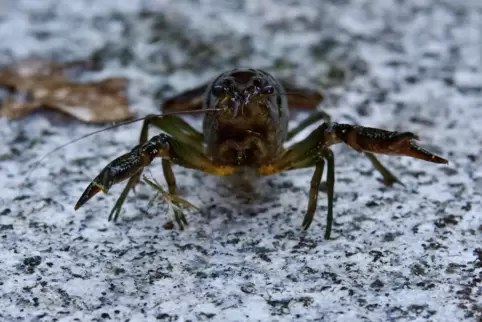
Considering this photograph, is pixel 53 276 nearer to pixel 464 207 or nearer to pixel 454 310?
pixel 454 310

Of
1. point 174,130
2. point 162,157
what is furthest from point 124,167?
point 174,130

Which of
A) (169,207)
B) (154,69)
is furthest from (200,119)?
(169,207)

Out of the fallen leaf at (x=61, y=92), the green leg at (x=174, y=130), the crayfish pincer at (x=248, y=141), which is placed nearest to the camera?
the crayfish pincer at (x=248, y=141)

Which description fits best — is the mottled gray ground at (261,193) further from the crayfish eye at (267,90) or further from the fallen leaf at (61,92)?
the crayfish eye at (267,90)

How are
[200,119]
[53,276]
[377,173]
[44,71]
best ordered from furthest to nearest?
[44,71] → [200,119] → [377,173] → [53,276]

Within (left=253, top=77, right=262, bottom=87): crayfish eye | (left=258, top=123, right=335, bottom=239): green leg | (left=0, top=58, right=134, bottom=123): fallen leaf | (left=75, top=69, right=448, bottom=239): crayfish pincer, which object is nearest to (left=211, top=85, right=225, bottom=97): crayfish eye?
(left=75, top=69, right=448, bottom=239): crayfish pincer

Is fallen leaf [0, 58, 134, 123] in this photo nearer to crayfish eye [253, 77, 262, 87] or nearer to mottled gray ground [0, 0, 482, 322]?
mottled gray ground [0, 0, 482, 322]

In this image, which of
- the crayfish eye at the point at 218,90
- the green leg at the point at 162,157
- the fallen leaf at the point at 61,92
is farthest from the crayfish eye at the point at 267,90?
the fallen leaf at the point at 61,92
